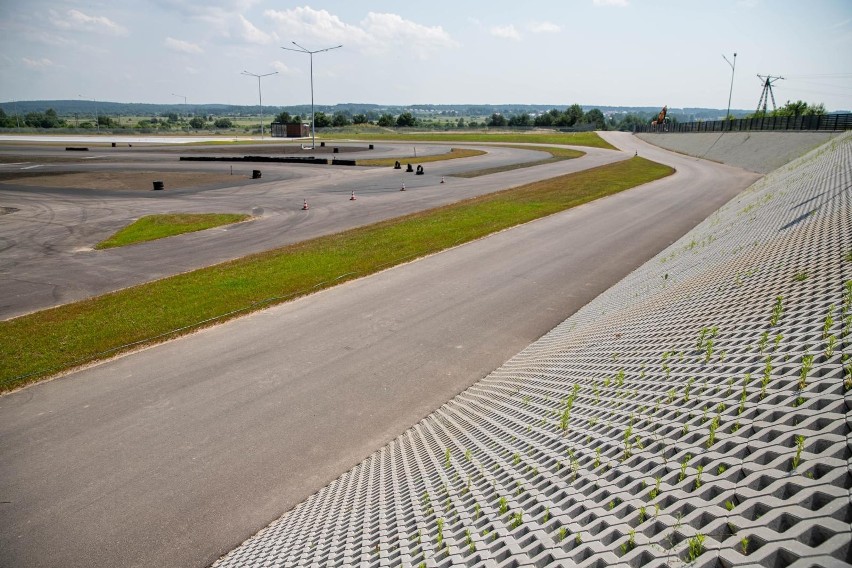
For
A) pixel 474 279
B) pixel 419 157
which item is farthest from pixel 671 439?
pixel 419 157

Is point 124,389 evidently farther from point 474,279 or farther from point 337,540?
point 474,279

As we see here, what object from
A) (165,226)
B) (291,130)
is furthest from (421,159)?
(291,130)

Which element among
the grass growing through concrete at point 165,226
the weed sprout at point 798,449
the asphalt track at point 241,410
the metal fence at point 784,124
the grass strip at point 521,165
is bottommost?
the asphalt track at point 241,410

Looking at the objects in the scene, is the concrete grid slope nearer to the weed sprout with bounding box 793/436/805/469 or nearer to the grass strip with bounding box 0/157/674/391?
the weed sprout with bounding box 793/436/805/469

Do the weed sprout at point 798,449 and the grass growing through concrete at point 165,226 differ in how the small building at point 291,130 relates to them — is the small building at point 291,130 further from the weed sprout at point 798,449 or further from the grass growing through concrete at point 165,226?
the weed sprout at point 798,449

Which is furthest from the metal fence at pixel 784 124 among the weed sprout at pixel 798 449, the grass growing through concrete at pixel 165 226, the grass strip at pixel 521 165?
the weed sprout at pixel 798 449
